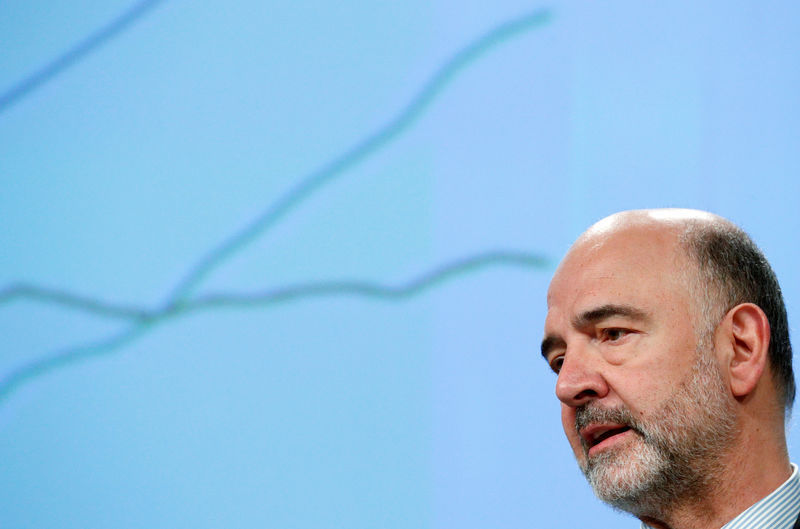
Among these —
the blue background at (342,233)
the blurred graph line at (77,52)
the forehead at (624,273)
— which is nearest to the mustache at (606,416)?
the forehead at (624,273)

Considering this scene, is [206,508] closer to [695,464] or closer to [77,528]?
[77,528]

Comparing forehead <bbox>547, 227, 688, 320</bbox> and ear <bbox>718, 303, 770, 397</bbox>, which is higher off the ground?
forehead <bbox>547, 227, 688, 320</bbox>

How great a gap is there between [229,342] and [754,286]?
772 mm

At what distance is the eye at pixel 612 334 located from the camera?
1.05 metres

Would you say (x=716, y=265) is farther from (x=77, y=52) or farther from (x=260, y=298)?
(x=77, y=52)

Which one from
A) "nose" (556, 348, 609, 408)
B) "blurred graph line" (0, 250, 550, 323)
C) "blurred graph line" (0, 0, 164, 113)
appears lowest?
"nose" (556, 348, 609, 408)

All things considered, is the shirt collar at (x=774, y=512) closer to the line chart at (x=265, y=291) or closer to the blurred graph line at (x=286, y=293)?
the blurred graph line at (x=286, y=293)

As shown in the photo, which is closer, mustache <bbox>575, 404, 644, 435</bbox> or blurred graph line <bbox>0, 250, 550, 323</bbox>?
mustache <bbox>575, 404, 644, 435</bbox>

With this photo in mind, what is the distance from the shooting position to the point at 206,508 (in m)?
1.45

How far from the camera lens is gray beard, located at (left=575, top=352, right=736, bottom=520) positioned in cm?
101

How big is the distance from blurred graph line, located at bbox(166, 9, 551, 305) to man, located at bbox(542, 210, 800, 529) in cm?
53

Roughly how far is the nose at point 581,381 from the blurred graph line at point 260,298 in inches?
15.8

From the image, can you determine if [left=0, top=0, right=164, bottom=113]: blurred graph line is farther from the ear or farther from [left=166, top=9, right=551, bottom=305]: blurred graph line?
the ear

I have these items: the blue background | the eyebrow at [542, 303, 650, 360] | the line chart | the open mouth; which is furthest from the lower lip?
the line chart
